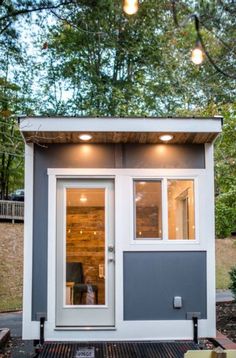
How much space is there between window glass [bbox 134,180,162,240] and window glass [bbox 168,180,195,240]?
0.14 metres

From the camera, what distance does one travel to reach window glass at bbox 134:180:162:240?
574 cm

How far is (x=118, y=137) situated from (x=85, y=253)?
1520 millimetres

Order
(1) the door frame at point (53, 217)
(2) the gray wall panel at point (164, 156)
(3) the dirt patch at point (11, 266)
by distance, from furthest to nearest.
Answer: (3) the dirt patch at point (11, 266)
(2) the gray wall panel at point (164, 156)
(1) the door frame at point (53, 217)

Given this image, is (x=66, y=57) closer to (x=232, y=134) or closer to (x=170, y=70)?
(x=170, y=70)

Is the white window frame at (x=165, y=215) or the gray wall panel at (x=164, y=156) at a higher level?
the gray wall panel at (x=164, y=156)

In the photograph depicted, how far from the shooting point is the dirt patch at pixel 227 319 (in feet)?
21.6

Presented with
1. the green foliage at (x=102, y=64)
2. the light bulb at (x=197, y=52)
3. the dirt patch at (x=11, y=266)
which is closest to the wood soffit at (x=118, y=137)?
the light bulb at (x=197, y=52)

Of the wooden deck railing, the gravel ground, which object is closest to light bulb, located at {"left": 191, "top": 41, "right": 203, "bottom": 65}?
the gravel ground

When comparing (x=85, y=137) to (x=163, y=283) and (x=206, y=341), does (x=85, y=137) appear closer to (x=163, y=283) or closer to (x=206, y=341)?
(x=163, y=283)

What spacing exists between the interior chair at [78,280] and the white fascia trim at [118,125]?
1723 mm

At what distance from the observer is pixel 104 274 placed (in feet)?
18.7

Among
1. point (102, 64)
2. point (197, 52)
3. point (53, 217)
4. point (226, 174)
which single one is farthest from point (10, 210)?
point (197, 52)

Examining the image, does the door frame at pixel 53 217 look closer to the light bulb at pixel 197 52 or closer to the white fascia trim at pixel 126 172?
the white fascia trim at pixel 126 172

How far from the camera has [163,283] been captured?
566 centimetres
